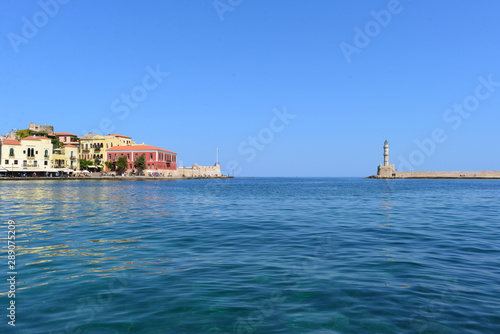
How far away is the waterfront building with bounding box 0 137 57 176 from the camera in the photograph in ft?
282

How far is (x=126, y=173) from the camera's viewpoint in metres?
111

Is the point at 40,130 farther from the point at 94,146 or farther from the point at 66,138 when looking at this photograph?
the point at 94,146

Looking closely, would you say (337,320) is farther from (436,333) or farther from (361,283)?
(361,283)

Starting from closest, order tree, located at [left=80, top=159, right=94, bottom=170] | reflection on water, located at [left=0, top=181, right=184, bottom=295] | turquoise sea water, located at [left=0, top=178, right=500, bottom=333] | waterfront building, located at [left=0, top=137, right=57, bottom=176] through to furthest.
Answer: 1. turquoise sea water, located at [left=0, top=178, right=500, bottom=333]
2. reflection on water, located at [left=0, top=181, right=184, bottom=295]
3. waterfront building, located at [left=0, top=137, right=57, bottom=176]
4. tree, located at [left=80, top=159, right=94, bottom=170]

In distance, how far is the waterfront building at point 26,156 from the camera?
85.9m

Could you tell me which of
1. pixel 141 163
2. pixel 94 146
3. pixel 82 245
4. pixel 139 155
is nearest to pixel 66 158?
pixel 94 146

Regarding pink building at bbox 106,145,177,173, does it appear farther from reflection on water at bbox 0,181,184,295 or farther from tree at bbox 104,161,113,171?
reflection on water at bbox 0,181,184,295

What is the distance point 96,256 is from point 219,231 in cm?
602

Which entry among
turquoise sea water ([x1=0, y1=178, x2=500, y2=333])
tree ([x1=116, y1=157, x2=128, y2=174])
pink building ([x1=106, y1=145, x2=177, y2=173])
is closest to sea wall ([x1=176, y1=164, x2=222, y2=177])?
pink building ([x1=106, y1=145, x2=177, y2=173])

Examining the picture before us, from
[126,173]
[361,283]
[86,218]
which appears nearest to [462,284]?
[361,283]

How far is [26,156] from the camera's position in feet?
290

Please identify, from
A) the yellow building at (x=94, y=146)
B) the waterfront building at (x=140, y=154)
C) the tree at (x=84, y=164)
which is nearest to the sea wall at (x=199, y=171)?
the waterfront building at (x=140, y=154)

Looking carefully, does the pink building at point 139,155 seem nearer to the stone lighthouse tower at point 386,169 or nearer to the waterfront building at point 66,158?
the waterfront building at point 66,158

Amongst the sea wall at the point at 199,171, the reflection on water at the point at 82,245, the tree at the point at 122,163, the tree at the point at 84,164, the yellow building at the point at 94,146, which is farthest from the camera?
the sea wall at the point at 199,171
